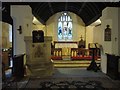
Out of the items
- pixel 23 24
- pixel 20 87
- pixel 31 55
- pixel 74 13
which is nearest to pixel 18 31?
pixel 23 24

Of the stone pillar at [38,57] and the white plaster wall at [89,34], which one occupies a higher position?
the white plaster wall at [89,34]

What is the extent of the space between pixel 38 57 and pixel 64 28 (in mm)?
11269

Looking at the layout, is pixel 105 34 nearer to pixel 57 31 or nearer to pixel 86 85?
pixel 86 85

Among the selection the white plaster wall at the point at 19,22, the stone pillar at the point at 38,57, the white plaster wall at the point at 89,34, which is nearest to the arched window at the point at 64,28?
the white plaster wall at the point at 89,34

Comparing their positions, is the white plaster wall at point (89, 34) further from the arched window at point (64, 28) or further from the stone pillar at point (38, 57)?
the stone pillar at point (38, 57)

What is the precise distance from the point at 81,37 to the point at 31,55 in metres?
11.0

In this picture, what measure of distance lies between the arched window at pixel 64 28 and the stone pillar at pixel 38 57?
11.0 meters

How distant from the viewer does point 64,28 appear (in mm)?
19422

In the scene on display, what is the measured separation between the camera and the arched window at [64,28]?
19.3 meters

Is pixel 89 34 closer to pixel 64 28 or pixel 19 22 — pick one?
pixel 64 28

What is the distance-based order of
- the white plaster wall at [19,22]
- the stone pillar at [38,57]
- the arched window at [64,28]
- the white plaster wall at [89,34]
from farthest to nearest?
1. the arched window at [64,28]
2. the white plaster wall at [89,34]
3. the white plaster wall at [19,22]
4. the stone pillar at [38,57]

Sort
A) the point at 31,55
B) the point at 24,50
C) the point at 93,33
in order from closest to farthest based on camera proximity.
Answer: the point at 31,55 < the point at 24,50 < the point at 93,33

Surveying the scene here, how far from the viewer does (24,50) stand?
8836 mm

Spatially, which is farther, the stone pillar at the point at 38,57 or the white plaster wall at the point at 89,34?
the white plaster wall at the point at 89,34
